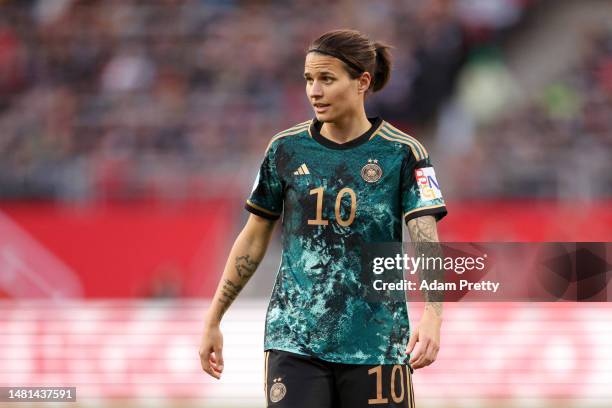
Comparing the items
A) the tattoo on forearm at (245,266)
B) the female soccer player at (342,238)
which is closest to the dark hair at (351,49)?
the female soccer player at (342,238)

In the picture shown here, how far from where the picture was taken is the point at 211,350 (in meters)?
5.35

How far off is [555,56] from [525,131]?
2.24 m

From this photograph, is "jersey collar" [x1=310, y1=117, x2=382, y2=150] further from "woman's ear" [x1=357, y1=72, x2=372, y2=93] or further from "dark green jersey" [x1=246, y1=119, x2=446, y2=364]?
"woman's ear" [x1=357, y1=72, x2=372, y2=93]

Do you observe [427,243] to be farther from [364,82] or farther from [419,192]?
[364,82]

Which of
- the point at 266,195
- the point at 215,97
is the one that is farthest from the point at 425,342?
the point at 215,97

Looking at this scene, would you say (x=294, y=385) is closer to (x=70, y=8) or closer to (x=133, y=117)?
(x=133, y=117)

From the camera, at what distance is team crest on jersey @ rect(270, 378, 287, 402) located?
16.7 feet

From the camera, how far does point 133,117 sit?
16.8 m

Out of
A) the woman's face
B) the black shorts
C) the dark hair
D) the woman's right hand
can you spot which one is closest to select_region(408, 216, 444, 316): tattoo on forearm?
the black shorts

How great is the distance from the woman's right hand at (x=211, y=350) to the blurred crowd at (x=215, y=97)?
9.81 meters

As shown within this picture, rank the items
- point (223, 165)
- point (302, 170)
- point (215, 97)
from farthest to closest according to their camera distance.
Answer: point (215, 97), point (223, 165), point (302, 170)

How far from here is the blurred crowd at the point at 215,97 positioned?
50.6 ft

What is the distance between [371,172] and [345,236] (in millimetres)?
269

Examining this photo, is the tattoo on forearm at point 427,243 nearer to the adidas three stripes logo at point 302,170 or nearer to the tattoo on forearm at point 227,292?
the adidas three stripes logo at point 302,170
